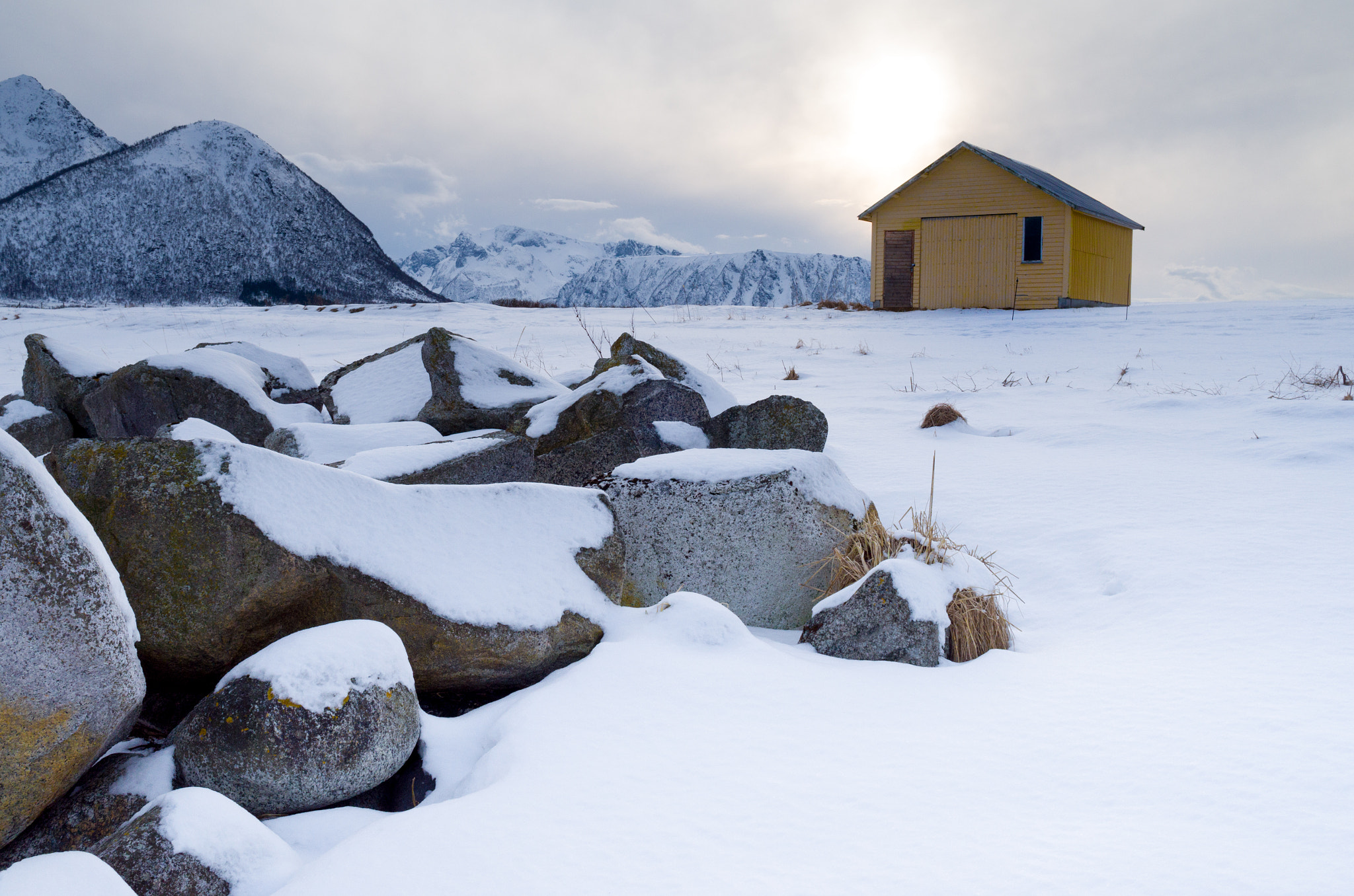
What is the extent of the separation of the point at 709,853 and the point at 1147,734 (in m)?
1.18

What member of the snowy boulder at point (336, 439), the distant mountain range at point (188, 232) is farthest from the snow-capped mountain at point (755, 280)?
the snowy boulder at point (336, 439)

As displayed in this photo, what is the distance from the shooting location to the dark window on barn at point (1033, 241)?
18.8 meters

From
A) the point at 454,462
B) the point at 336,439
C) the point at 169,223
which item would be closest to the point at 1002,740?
the point at 454,462

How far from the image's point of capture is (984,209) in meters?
19.2

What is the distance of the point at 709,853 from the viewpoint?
164 cm

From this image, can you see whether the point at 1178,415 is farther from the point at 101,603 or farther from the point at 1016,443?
the point at 101,603

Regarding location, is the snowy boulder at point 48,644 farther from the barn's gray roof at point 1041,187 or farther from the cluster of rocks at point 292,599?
the barn's gray roof at point 1041,187

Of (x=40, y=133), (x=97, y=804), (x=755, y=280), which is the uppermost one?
(x=755, y=280)

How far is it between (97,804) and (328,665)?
28.1 inches

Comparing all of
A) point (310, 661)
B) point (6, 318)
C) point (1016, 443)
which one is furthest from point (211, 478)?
point (6, 318)

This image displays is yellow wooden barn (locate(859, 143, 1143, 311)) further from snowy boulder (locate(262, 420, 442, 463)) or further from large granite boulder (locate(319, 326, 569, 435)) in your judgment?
snowy boulder (locate(262, 420, 442, 463))

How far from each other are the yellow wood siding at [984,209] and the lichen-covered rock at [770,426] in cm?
1579

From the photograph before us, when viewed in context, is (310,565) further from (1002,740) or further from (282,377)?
(282,377)

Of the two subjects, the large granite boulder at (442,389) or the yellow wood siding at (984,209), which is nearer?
the large granite boulder at (442,389)
